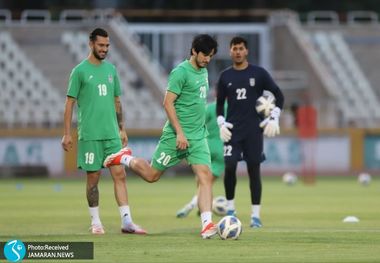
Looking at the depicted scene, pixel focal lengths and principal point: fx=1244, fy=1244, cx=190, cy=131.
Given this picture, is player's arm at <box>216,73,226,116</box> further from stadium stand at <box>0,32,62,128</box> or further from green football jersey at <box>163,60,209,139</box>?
stadium stand at <box>0,32,62,128</box>

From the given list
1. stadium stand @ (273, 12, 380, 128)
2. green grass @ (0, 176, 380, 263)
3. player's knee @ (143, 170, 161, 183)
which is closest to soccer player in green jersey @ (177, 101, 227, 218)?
green grass @ (0, 176, 380, 263)

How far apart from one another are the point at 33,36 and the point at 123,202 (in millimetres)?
30965

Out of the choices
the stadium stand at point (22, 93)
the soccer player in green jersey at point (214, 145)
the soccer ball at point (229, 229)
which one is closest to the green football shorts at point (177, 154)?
the soccer ball at point (229, 229)

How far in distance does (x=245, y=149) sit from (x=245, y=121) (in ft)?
1.32

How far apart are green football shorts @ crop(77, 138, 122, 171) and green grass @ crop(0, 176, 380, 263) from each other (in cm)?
89

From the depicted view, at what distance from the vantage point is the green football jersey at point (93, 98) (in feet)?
53.2

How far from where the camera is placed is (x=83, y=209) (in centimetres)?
2284

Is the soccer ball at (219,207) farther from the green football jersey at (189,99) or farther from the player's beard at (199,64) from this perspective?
the player's beard at (199,64)

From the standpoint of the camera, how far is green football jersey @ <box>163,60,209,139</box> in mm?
15578

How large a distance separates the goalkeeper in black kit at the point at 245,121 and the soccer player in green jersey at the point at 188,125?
198cm

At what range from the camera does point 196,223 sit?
18.8m

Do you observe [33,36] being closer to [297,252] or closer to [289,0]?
[289,0]

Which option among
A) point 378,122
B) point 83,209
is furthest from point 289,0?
point 83,209

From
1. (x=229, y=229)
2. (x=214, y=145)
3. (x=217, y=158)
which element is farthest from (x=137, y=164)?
(x=214, y=145)
